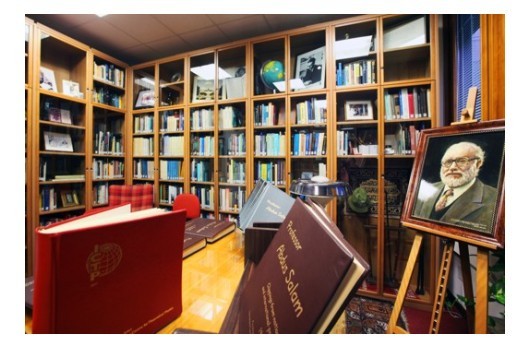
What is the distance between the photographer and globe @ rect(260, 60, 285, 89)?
97.6 inches

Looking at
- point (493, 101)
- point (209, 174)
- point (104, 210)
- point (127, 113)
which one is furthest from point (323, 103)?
point (127, 113)

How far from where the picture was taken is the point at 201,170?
285 centimetres

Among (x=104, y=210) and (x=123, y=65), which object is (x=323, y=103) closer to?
(x=104, y=210)

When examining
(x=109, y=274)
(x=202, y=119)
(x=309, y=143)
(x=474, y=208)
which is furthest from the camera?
(x=202, y=119)

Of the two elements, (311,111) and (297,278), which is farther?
(311,111)

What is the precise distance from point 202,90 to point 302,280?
9.22 ft

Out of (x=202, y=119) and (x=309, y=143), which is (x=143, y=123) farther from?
(x=309, y=143)

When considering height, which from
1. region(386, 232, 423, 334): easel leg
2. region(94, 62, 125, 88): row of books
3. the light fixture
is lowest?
region(386, 232, 423, 334): easel leg

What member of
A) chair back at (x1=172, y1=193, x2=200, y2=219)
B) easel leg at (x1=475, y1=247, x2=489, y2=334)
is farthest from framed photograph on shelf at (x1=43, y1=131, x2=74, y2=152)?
easel leg at (x1=475, y1=247, x2=489, y2=334)

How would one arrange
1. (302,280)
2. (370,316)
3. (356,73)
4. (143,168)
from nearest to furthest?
(302,280)
(370,316)
(356,73)
(143,168)

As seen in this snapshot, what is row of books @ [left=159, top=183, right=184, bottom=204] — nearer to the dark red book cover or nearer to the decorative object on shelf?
the decorative object on shelf

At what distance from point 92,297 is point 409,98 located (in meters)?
2.54

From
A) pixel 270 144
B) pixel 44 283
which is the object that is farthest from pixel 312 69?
pixel 44 283

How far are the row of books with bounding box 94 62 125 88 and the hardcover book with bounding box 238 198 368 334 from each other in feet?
10.8
